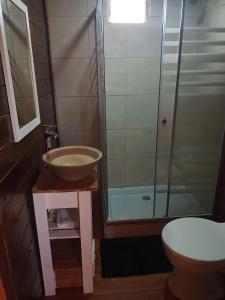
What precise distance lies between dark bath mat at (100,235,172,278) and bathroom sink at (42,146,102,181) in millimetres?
868

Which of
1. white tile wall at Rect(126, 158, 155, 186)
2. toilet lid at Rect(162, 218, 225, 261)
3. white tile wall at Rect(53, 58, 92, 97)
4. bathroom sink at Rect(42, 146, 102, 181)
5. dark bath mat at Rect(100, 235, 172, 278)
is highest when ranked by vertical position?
white tile wall at Rect(53, 58, 92, 97)

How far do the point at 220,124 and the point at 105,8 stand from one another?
4.96 ft

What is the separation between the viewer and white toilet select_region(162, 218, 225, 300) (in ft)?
4.16

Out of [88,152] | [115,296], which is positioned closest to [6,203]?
[88,152]

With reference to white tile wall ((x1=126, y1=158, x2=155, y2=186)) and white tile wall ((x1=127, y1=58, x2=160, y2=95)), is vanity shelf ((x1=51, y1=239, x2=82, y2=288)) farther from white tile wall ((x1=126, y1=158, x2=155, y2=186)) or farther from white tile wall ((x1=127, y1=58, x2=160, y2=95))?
white tile wall ((x1=127, y1=58, x2=160, y2=95))

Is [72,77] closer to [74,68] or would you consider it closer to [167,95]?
[74,68]

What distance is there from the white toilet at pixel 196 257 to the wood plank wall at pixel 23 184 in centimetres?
83

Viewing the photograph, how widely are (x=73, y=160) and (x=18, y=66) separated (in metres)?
0.67

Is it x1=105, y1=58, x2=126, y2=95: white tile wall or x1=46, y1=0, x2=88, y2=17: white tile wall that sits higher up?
x1=46, y1=0, x2=88, y2=17: white tile wall

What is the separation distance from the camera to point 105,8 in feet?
6.82

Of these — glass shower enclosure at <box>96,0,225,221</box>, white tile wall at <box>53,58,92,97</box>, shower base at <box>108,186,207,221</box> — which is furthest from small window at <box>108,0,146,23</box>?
shower base at <box>108,186,207,221</box>

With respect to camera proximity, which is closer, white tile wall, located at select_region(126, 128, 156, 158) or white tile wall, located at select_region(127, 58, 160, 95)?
white tile wall, located at select_region(127, 58, 160, 95)

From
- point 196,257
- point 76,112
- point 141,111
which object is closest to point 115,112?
point 141,111

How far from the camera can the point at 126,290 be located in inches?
62.1
